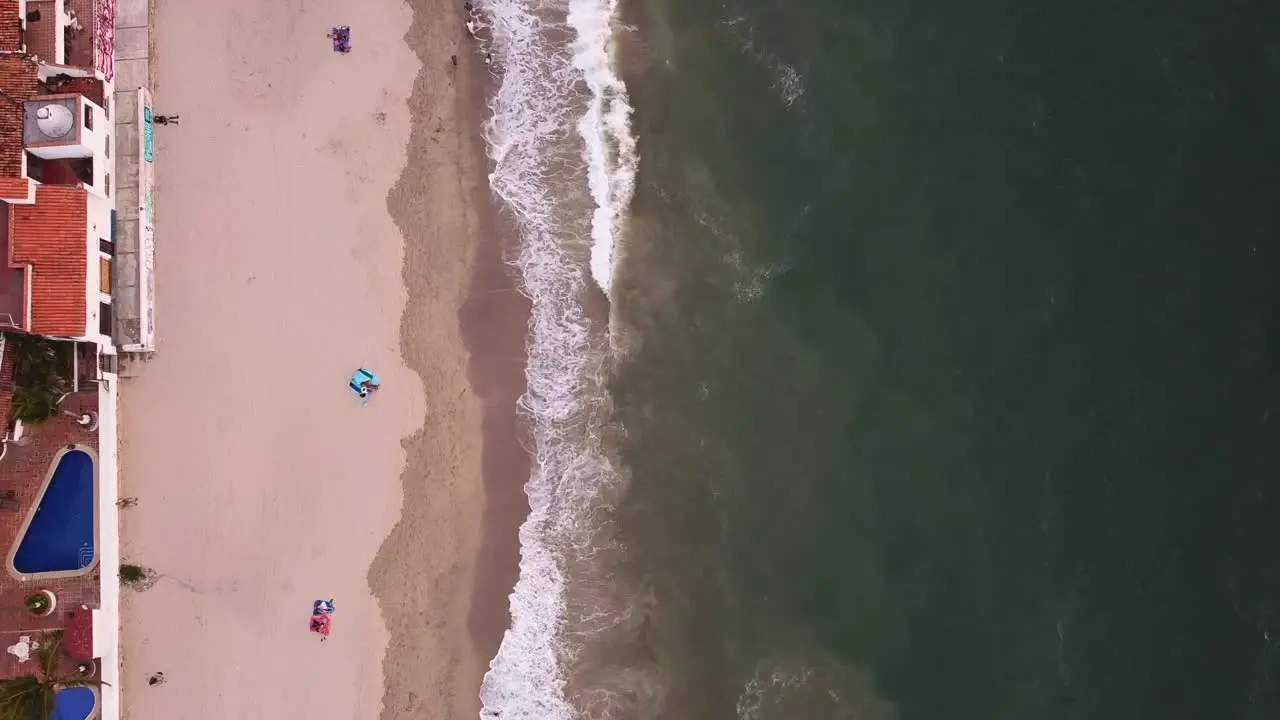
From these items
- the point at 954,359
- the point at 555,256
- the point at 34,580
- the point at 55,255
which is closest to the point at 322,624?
the point at 34,580

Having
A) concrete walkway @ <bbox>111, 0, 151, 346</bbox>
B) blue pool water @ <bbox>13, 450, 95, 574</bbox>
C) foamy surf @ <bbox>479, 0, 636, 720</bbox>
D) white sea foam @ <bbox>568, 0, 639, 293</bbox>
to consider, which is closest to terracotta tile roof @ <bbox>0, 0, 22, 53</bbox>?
concrete walkway @ <bbox>111, 0, 151, 346</bbox>

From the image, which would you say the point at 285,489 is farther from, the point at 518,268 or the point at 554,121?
the point at 554,121

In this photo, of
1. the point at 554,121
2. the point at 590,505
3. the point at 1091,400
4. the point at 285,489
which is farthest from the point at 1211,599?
the point at 285,489

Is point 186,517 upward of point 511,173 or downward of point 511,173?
downward

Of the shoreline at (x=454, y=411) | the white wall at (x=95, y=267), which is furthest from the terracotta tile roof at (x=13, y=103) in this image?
the shoreline at (x=454, y=411)

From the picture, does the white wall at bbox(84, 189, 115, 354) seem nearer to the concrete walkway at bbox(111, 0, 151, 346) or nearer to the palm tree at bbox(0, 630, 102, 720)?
the concrete walkway at bbox(111, 0, 151, 346)

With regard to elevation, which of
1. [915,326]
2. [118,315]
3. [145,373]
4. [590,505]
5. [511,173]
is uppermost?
[511,173]
